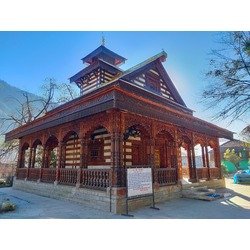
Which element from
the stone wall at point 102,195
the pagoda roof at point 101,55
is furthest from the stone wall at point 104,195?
the pagoda roof at point 101,55

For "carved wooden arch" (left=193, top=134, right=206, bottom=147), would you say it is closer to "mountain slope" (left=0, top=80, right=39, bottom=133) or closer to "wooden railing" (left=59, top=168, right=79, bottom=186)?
"wooden railing" (left=59, top=168, right=79, bottom=186)

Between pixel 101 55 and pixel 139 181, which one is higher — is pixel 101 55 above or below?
above

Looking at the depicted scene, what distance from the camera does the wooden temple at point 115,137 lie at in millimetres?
8945

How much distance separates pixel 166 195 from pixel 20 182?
1167 centimetres

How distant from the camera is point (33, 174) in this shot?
16156 mm

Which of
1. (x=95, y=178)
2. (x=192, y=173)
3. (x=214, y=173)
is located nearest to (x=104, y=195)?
(x=95, y=178)

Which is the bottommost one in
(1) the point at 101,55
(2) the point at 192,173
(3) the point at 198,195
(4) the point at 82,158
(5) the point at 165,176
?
(3) the point at 198,195

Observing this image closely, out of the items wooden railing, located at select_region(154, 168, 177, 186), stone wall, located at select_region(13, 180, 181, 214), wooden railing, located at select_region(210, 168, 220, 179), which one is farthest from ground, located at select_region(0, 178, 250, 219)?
wooden railing, located at select_region(210, 168, 220, 179)

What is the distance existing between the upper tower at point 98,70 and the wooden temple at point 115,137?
0.08 meters

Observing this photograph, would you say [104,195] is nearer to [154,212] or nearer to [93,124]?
[154,212]

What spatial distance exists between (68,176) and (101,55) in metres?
12.6

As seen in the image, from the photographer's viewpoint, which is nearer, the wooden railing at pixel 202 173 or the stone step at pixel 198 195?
the stone step at pixel 198 195

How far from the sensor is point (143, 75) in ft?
50.4

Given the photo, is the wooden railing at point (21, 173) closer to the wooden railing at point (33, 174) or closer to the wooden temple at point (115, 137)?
the wooden temple at point (115, 137)
